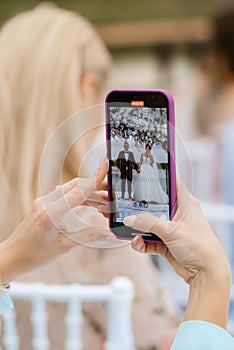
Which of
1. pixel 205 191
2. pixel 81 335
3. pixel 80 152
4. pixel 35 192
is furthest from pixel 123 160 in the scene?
pixel 205 191

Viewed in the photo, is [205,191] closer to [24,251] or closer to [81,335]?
[81,335]

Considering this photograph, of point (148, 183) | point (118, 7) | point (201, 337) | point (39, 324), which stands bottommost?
point (39, 324)

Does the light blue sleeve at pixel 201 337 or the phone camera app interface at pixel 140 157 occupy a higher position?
the phone camera app interface at pixel 140 157

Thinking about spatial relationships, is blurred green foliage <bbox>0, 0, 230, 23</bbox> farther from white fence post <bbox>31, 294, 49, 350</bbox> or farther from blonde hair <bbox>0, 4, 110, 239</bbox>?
white fence post <bbox>31, 294, 49, 350</bbox>

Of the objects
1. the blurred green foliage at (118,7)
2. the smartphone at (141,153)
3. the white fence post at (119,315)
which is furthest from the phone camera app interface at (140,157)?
the blurred green foliage at (118,7)

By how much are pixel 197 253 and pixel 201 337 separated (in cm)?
6

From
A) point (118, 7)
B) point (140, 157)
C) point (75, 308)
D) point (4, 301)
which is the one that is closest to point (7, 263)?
point (4, 301)

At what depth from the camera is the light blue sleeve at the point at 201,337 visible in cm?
58

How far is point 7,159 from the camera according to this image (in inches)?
42.1

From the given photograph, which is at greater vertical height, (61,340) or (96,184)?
(96,184)

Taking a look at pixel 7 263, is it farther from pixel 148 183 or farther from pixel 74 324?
pixel 74 324

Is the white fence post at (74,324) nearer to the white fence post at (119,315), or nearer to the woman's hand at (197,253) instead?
the white fence post at (119,315)

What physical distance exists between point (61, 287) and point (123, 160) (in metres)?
0.49

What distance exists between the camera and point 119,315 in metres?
1.04
